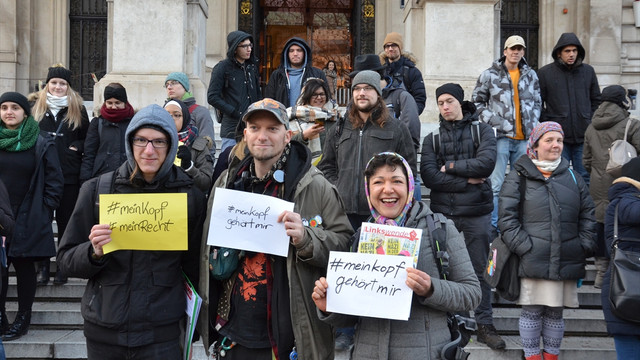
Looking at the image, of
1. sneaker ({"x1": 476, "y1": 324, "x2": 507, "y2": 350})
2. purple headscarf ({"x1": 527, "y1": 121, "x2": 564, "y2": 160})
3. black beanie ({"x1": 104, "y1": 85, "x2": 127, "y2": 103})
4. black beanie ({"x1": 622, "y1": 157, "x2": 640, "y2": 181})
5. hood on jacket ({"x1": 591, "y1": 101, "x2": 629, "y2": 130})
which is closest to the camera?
black beanie ({"x1": 622, "y1": 157, "x2": 640, "y2": 181})

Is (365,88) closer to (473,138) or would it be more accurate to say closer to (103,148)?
(473,138)

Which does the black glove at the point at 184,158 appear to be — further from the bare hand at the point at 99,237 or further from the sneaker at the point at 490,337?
the sneaker at the point at 490,337

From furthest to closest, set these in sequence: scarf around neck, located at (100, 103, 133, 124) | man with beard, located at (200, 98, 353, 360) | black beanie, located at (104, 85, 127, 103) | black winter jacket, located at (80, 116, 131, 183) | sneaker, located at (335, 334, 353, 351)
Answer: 1. black winter jacket, located at (80, 116, 131, 183)
2. scarf around neck, located at (100, 103, 133, 124)
3. black beanie, located at (104, 85, 127, 103)
4. sneaker, located at (335, 334, 353, 351)
5. man with beard, located at (200, 98, 353, 360)

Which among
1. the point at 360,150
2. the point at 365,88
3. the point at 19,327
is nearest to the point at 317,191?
the point at 360,150

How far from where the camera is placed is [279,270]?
3.10 meters

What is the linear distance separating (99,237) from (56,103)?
4123 mm

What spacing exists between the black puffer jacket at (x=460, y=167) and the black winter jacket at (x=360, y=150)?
0.45 m

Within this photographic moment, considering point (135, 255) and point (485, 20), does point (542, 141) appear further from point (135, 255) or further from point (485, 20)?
point (485, 20)

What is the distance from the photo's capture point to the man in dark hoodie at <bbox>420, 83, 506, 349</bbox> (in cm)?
544

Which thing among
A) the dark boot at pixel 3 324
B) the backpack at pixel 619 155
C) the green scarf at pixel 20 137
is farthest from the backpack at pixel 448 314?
the dark boot at pixel 3 324

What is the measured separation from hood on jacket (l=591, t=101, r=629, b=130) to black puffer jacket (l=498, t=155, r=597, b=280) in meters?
2.11

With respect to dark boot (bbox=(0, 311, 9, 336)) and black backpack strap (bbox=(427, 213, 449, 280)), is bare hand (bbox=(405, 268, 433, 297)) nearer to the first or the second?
black backpack strap (bbox=(427, 213, 449, 280))

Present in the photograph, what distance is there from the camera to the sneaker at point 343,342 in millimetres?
5164

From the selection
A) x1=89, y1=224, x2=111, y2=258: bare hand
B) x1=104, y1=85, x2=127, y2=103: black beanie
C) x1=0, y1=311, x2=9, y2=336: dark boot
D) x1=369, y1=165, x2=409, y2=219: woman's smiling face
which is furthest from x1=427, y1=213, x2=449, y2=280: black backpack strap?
x1=0, y1=311, x2=9, y2=336: dark boot
